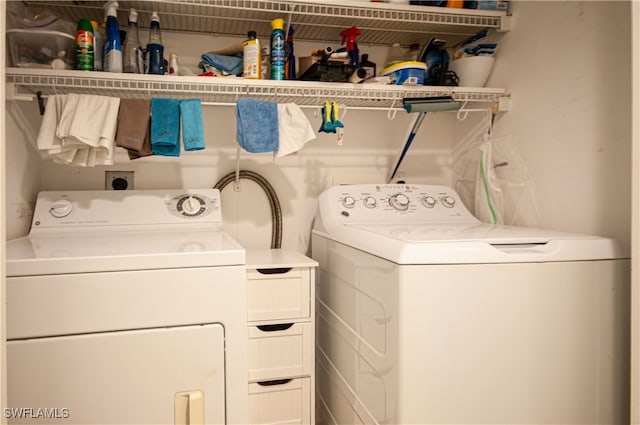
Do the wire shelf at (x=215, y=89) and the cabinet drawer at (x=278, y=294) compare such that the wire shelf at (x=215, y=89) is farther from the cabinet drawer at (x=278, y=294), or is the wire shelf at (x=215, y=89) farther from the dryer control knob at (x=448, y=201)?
the cabinet drawer at (x=278, y=294)

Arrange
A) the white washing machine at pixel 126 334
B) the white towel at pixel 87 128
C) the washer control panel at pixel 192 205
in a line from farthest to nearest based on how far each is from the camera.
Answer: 1. the washer control panel at pixel 192 205
2. the white towel at pixel 87 128
3. the white washing machine at pixel 126 334

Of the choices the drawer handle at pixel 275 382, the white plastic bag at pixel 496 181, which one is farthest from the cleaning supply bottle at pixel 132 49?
the white plastic bag at pixel 496 181

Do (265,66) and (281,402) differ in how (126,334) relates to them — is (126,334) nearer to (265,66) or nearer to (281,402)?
(281,402)

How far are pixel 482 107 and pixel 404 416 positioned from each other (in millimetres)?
1544

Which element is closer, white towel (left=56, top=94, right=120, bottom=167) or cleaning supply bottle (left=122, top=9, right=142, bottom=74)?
white towel (left=56, top=94, right=120, bottom=167)

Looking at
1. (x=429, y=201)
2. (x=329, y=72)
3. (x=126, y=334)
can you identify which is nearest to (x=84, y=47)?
(x=329, y=72)

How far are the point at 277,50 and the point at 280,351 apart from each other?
1.25 metres

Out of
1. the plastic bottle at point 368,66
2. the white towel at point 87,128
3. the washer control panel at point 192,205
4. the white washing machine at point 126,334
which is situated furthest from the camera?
the plastic bottle at point 368,66

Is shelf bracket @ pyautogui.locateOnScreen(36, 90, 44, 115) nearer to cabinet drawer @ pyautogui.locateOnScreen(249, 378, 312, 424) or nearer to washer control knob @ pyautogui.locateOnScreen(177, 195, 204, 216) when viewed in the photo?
washer control knob @ pyautogui.locateOnScreen(177, 195, 204, 216)

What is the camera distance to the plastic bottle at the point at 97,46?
67.0 inches

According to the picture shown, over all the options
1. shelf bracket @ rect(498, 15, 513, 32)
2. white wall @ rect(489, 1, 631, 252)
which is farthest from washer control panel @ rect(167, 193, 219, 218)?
shelf bracket @ rect(498, 15, 513, 32)

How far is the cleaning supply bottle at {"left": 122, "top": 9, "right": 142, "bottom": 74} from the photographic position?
5.73 ft

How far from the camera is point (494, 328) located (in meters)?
1.23

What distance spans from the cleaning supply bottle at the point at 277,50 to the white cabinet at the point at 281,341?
0.79 m
